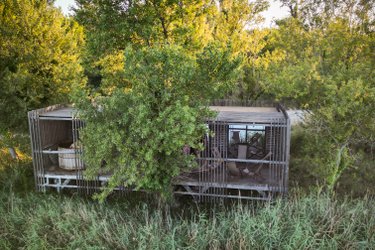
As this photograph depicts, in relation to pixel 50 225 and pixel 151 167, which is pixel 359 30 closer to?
pixel 151 167

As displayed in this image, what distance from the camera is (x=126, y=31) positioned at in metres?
8.13

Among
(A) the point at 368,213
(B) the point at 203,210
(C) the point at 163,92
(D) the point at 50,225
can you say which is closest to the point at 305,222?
(A) the point at 368,213

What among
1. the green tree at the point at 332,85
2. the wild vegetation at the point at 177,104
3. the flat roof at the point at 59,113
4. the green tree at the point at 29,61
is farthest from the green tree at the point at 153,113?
the green tree at the point at 29,61

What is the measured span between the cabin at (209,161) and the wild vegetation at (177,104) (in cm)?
54

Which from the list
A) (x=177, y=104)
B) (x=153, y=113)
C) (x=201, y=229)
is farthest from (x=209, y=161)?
(x=177, y=104)

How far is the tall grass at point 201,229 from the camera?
17.4 ft

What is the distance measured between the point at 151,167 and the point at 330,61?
6421mm

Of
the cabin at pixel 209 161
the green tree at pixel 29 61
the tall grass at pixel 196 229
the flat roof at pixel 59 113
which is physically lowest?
the tall grass at pixel 196 229

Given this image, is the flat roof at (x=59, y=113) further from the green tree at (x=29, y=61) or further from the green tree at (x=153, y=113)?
the green tree at (x=153, y=113)

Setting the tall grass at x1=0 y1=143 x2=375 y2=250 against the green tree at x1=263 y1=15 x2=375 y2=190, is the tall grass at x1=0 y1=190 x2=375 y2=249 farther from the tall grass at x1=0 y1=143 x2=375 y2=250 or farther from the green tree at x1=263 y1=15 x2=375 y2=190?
the green tree at x1=263 y1=15 x2=375 y2=190

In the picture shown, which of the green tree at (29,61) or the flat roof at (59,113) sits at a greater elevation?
the green tree at (29,61)

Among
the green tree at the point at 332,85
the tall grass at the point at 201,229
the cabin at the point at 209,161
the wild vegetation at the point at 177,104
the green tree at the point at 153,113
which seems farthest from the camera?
the green tree at the point at 332,85

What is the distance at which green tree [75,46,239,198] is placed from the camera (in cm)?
550

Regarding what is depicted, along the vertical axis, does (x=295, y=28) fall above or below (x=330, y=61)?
above
